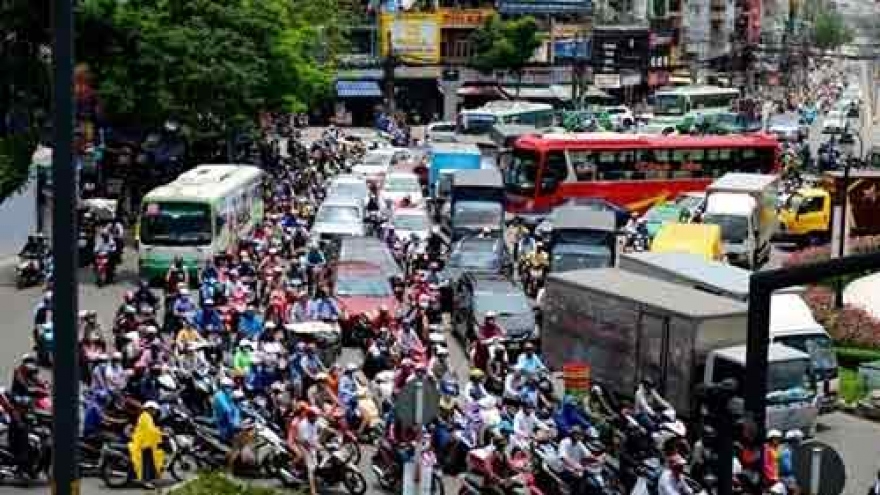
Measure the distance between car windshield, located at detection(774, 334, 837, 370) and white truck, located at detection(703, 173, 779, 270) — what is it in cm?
1324

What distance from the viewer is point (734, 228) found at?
115 feet

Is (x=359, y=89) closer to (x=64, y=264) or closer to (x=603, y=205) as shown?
(x=603, y=205)

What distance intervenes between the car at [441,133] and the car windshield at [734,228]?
20.2m

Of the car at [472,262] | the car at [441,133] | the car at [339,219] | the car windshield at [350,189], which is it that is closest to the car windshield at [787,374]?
the car at [472,262]

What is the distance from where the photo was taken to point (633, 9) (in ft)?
333

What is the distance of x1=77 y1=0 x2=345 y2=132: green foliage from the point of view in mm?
35938

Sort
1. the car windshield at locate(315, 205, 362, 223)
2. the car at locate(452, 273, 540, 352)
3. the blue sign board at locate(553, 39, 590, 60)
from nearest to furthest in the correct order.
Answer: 1. the car at locate(452, 273, 540, 352)
2. the car windshield at locate(315, 205, 362, 223)
3. the blue sign board at locate(553, 39, 590, 60)

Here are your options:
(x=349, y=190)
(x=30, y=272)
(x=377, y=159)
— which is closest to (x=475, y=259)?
(x=30, y=272)

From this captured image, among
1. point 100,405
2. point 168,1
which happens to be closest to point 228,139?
point 168,1

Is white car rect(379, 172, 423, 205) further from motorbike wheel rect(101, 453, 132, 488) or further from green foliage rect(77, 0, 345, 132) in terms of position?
motorbike wheel rect(101, 453, 132, 488)

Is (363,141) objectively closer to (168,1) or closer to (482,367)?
(168,1)

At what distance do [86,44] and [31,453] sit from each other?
42.0ft

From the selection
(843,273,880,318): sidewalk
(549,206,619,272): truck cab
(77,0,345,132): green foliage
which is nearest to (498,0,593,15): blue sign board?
(77,0,345,132): green foliage

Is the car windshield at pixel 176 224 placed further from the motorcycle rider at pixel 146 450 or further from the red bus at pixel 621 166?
the red bus at pixel 621 166
